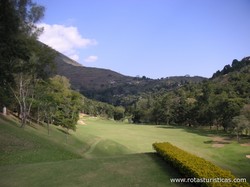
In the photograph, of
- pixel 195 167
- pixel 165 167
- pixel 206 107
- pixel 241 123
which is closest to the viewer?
pixel 195 167

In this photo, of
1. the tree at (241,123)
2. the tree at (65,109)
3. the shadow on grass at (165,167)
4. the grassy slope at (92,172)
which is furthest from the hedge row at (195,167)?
the tree at (241,123)

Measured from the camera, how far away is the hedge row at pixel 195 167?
43.0 feet

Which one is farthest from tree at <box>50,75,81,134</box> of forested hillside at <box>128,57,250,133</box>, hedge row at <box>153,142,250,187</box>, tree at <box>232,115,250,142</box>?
forested hillside at <box>128,57,250,133</box>

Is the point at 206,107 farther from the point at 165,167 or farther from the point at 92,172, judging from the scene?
the point at 92,172

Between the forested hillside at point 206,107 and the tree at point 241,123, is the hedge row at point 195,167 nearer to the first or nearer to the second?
the tree at point 241,123

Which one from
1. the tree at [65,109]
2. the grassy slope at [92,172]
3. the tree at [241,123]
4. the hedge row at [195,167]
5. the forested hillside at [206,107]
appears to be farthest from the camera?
the forested hillside at [206,107]

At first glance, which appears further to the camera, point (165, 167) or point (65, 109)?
point (65, 109)

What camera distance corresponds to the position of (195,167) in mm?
14812

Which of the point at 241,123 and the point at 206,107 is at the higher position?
the point at 206,107

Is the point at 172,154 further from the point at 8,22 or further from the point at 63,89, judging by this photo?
the point at 63,89

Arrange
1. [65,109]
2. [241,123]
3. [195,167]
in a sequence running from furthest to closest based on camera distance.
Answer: [241,123] → [65,109] → [195,167]

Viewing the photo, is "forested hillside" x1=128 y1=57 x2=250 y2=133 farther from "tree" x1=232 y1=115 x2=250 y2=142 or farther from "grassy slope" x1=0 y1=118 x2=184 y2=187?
"grassy slope" x1=0 y1=118 x2=184 y2=187

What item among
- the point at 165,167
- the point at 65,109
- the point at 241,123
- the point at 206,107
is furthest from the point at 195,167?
the point at 206,107

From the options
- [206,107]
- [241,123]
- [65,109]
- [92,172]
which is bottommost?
[92,172]
